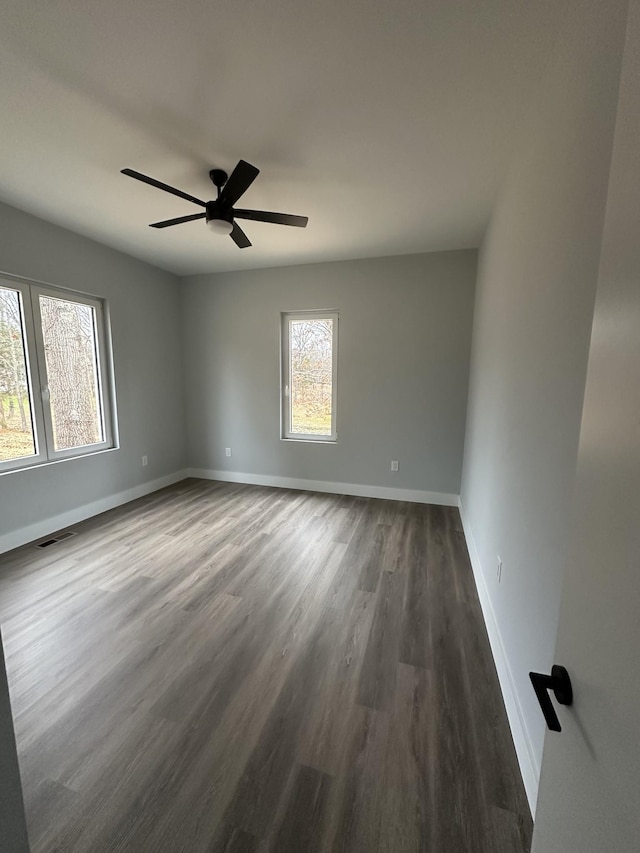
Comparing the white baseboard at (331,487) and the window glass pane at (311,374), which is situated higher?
the window glass pane at (311,374)

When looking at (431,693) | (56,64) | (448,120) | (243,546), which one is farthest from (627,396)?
(243,546)

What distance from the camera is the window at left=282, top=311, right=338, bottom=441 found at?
161 inches

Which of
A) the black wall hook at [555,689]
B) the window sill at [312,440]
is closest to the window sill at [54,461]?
the window sill at [312,440]

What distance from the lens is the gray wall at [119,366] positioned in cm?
279

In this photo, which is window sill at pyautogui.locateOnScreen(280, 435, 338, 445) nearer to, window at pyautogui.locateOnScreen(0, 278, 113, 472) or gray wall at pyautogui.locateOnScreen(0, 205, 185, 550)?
gray wall at pyautogui.locateOnScreen(0, 205, 185, 550)

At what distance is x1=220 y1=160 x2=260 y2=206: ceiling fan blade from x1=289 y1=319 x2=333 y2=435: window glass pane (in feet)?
6.89

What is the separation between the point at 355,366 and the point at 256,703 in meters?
3.19

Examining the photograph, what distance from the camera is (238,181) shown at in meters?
1.88

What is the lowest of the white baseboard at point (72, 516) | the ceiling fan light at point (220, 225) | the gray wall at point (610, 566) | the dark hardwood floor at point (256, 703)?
the dark hardwood floor at point (256, 703)

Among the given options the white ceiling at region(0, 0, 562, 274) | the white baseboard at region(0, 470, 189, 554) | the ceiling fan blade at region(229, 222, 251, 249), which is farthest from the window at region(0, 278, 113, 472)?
the ceiling fan blade at region(229, 222, 251, 249)

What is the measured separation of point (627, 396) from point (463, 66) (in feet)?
5.85

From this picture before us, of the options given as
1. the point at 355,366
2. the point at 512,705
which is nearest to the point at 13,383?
the point at 355,366

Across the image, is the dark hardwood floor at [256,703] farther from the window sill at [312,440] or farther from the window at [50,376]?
the window sill at [312,440]

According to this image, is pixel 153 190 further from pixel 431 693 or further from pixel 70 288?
pixel 431 693
